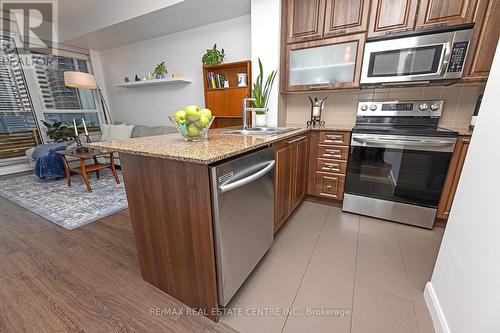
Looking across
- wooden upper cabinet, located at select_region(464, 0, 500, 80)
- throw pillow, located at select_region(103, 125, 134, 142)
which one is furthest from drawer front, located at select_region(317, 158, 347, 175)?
throw pillow, located at select_region(103, 125, 134, 142)

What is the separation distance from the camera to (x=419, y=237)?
181 centimetres

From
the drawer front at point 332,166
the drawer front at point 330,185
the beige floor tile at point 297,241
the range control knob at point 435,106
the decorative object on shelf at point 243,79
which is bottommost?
the beige floor tile at point 297,241

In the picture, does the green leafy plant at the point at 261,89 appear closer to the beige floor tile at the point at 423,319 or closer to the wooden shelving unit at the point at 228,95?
the wooden shelving unit at the point at 228,95

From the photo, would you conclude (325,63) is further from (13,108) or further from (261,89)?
(13,108)

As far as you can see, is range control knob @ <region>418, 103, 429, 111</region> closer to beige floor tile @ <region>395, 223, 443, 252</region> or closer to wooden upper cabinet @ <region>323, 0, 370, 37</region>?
wooden upper cabinet @ <region>323, 0, 370, 37</region>

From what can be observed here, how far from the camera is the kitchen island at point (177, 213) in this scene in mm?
903

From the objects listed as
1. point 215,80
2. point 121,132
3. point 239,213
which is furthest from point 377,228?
point 121,132

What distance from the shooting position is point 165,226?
1.08m

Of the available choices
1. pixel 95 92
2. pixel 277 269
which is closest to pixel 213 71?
pixel 277 269

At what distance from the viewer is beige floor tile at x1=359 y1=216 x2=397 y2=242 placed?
1.82 m

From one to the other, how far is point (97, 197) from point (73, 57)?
3820 mm

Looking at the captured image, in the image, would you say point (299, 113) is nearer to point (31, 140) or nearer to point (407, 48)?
point (407, 48)

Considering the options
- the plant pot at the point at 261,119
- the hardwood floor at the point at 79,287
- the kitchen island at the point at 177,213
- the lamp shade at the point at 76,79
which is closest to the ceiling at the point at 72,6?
the lamp shade at the point at 76,79

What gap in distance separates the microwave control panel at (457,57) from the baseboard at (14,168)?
649 cm
